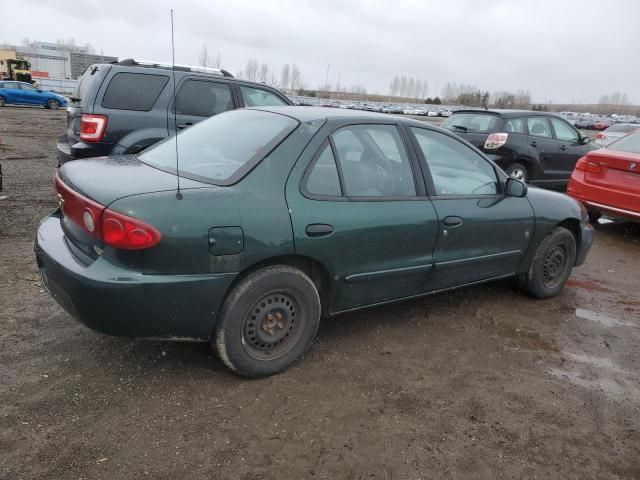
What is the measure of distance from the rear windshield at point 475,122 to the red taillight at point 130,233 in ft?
25.9

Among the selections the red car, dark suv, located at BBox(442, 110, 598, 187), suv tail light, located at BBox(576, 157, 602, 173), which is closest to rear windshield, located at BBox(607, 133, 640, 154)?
the red car

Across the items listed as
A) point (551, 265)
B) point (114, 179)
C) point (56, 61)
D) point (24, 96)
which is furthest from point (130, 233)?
point (56, 61)

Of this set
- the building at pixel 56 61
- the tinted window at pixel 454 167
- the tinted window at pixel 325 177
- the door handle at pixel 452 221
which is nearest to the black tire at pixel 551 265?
the tinted window at pixel 454 167

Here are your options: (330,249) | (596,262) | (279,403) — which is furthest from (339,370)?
(596,262)

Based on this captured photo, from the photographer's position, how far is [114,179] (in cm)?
295

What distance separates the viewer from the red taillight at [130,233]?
8.46ft

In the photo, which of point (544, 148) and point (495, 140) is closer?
point (495, 140)

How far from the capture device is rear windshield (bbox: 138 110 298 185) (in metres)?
3.07

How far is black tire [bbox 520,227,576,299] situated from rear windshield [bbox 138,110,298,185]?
2.59m

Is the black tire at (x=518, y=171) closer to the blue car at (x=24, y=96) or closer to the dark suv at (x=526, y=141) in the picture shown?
the dark suv at (x=526, y=141)

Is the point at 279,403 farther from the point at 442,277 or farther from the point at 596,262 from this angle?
the point at 596,262

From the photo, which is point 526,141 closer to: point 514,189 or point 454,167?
point 514,189

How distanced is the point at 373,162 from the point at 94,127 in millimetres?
3907

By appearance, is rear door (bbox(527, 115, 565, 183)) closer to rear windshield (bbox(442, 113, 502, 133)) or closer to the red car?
rear windshield (bbox(442, 113, 502, 133))
